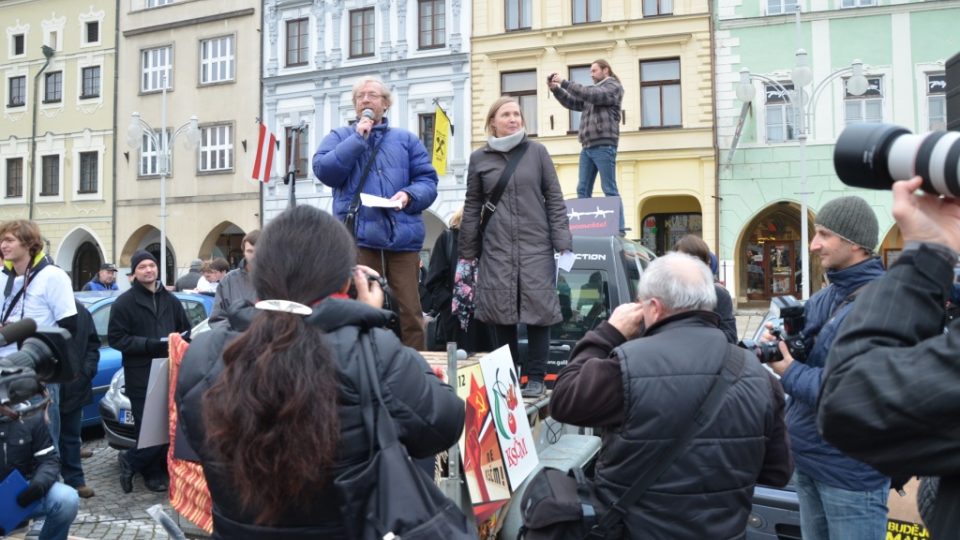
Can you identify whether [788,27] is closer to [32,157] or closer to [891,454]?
[891,454]

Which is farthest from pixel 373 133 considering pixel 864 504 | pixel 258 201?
pixel 258 201

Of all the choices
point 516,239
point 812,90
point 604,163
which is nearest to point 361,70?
point 812,90

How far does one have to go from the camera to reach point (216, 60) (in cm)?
2795

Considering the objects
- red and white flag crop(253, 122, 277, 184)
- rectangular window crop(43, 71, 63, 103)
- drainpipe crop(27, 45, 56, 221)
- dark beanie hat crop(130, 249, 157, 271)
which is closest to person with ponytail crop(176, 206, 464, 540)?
dark beanie hat crop(130, 249, 157, 271)

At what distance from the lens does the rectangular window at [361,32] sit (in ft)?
84.0

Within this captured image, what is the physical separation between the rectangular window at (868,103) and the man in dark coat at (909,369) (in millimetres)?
21213

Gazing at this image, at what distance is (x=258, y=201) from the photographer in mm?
26969

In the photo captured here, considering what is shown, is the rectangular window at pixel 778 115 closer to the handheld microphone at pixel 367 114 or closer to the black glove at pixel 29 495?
the handheld microphone at pixel 367 114

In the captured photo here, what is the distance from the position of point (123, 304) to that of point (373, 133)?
3560 millimetres

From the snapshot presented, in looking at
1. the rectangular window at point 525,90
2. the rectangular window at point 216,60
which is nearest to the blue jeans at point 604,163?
the rectangular window at point 525,90

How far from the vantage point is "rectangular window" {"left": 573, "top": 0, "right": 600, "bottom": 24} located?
22.9 m

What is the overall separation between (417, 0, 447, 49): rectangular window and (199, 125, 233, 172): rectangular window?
787cm

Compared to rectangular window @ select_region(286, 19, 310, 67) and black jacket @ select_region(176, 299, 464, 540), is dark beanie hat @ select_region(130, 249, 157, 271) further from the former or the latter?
rectangular window @ select_region(286, 19, 310, 67)

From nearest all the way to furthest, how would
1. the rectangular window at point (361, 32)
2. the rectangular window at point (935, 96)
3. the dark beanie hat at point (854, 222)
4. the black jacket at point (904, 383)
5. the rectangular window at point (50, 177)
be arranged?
the black jacket at point (904, 383), the dark beanie hat at point (854, 222), the rectangular window at point (935, 96), the rectangular window at point (361, 32), the rectangular window at point (50, 177)
